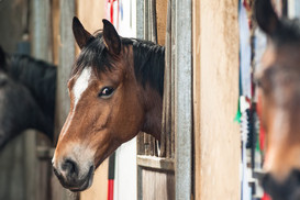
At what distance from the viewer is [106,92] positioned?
2.49m

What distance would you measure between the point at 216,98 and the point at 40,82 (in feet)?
6.87

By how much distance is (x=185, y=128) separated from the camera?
2293mm

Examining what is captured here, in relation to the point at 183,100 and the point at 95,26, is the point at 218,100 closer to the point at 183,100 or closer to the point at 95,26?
the point at 183,100

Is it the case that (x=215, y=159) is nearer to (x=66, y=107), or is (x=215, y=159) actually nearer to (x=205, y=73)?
(x=205, y=73)

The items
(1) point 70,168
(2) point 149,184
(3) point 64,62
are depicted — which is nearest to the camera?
(1) point 70,168

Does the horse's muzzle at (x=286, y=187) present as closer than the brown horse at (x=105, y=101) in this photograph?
Yes

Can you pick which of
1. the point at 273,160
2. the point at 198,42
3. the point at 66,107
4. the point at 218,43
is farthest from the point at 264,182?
the point at 66,107

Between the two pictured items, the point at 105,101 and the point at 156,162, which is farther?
the point at 156,162

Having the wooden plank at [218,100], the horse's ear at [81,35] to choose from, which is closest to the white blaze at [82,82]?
the horse's ear at [81,35]

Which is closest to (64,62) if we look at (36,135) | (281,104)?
(36,135)

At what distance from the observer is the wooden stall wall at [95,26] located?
341 centimetres

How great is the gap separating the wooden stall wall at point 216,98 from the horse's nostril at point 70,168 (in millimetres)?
520

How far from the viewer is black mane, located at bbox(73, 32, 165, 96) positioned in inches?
98.0

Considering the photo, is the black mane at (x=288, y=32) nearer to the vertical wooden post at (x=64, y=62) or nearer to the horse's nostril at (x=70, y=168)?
the horse's nostril at (x=70, y=168)
